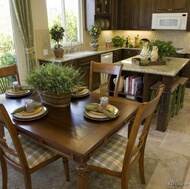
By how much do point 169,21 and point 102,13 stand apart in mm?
1659

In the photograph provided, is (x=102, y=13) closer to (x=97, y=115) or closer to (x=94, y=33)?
(x=94, y=33)

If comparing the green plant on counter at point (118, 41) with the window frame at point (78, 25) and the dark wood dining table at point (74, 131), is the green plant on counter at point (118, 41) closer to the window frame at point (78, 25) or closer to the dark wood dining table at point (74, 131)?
the window frame at point (78, 25)

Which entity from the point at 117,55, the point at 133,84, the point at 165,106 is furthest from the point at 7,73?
the point at 117,55

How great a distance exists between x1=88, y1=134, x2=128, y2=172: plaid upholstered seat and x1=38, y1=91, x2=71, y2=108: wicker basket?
0.52 metres

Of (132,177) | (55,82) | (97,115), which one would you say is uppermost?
(55,82)

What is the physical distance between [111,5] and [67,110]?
431 centimetres

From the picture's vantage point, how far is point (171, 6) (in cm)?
478

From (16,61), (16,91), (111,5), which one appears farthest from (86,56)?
(16,91)

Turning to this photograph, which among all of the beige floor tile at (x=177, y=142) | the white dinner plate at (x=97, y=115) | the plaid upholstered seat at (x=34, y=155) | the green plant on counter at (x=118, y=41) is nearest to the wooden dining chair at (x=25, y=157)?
the plaid upholstered seat at (x=34, y=155)

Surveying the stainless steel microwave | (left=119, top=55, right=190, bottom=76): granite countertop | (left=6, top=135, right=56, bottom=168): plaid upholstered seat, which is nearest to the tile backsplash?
the stainless steel microwave

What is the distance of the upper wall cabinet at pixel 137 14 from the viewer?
5133mm

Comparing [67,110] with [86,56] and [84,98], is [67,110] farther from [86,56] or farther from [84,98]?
[86,56]

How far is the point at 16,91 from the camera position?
82.0 inches

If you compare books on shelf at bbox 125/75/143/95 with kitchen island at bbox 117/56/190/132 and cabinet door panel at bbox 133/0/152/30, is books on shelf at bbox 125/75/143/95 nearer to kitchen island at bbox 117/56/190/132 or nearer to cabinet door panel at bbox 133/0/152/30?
kitchen island at bbox 117/56/190/132
